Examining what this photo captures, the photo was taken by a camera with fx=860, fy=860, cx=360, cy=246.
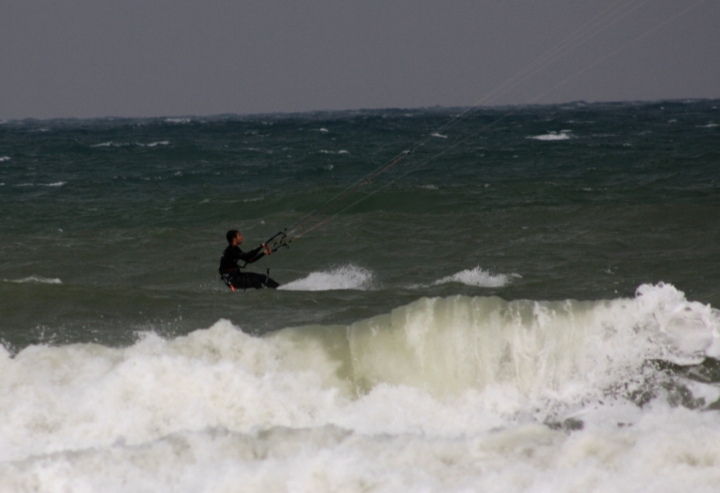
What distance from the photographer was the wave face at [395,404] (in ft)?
20.6

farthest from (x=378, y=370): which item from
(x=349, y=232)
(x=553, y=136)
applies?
(x=553, y=136)

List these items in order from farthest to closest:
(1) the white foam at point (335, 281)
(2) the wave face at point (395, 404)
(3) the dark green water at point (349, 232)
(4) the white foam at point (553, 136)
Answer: (4) the white foam at point (553, 136)
(1) the white foam at point (335, 281)
(3) the dark green water at point (349, 232)
(2) the wave face at point (395, 404)

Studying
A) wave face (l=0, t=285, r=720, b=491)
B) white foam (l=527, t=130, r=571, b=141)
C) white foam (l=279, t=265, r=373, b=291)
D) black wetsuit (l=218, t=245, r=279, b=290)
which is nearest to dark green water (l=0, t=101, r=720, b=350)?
white foam (l=279, t=265, r=373, b=291)

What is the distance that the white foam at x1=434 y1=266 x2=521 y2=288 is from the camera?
12.0m

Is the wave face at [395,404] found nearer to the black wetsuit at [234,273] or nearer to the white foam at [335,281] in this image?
the black wetsuit at [234,273]

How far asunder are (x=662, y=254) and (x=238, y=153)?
2894 cm

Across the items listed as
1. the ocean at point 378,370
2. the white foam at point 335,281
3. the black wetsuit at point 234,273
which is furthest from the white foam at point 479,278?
the black wetsuit at point 234,273

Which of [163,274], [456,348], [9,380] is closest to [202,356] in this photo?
[9,380]

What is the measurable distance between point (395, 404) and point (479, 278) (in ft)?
16.9

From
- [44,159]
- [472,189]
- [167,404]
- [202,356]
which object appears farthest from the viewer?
[44,159]

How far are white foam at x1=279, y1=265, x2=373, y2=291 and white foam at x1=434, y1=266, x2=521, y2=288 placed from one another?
1.22 metres

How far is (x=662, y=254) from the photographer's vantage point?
43.5 feet

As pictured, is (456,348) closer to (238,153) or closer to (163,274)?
(163,274)

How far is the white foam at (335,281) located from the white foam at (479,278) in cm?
122
